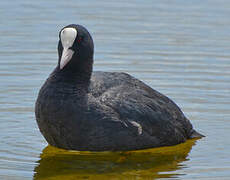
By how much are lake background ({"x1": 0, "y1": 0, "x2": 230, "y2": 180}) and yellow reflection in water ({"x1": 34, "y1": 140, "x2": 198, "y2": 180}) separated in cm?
1

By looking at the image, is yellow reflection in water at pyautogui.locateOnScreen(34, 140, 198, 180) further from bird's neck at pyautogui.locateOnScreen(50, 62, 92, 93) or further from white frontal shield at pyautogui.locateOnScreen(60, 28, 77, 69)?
white frontal shield at pyautogui.locateOnScreen(60, 28, 77, 69)

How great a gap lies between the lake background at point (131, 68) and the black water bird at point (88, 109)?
308 millimetres

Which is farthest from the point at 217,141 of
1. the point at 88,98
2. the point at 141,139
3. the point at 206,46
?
the point at 206,46

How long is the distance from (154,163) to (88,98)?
1124 mm

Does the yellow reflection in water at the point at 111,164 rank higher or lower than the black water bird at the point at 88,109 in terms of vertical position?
lower

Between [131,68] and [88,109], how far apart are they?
12.6ft

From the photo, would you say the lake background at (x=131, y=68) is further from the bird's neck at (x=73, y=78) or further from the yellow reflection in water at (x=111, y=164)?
the bird's neck at (x=73, y=78)

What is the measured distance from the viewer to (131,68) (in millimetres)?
12625

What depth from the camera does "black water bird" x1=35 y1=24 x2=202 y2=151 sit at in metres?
8.86

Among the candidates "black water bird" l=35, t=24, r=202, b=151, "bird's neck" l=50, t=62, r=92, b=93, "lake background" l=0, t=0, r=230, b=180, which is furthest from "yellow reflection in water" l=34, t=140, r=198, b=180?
"bird's neck" l=50, t=62, r=92, b=93

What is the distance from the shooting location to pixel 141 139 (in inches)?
360

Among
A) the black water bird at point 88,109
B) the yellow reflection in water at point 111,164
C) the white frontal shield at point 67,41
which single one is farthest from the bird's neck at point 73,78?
the yellow reflection in water at point 111,164

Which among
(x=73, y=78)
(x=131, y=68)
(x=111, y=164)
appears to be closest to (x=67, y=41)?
(x=73, y=78)

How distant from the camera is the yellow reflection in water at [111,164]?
8.79 m
